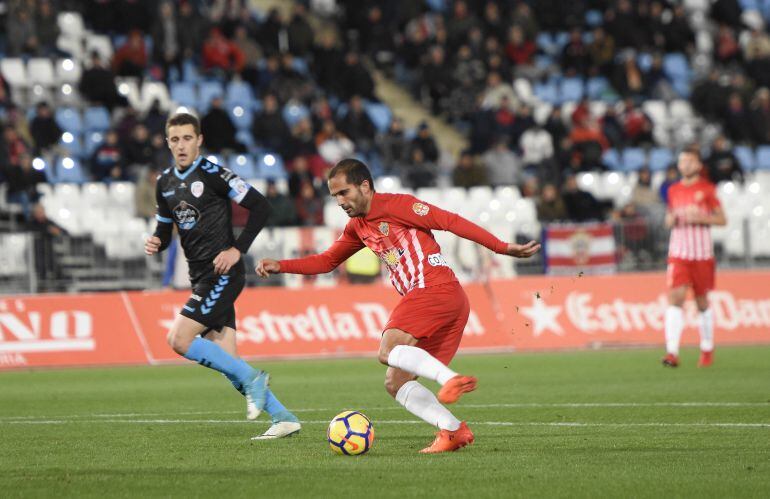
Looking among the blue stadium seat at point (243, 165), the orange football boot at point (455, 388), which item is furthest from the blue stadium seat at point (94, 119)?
the orange football boot at point (455, 388)

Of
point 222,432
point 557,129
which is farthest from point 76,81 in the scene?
point 222,432

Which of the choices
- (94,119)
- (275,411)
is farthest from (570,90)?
(275,411)

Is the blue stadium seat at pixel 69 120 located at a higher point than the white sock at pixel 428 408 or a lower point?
higher

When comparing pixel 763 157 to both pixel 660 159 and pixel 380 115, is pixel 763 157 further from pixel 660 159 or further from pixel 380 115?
pixel 380 115

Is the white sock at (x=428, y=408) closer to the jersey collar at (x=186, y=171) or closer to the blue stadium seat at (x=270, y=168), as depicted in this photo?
the jersey collar at (x=186, y=171)

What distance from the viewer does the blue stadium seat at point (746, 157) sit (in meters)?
28.1

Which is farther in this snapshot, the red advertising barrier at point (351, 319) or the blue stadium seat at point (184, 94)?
the blue stadium seat at point (184, 94)

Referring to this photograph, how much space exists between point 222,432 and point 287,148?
15.1 meters

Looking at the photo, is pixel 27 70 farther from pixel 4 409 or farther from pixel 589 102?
pixel 4 409

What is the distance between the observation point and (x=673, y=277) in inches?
646

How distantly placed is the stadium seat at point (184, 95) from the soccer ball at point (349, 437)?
57.2 feet

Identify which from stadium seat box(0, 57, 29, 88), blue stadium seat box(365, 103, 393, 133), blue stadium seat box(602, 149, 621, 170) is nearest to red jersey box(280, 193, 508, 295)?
stadium seat box(0, 57, 29, 88)

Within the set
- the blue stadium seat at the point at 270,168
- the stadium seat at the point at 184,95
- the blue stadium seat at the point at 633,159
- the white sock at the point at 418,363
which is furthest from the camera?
the blue stadium seat at the point at 633,159

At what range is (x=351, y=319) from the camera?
1977cm
